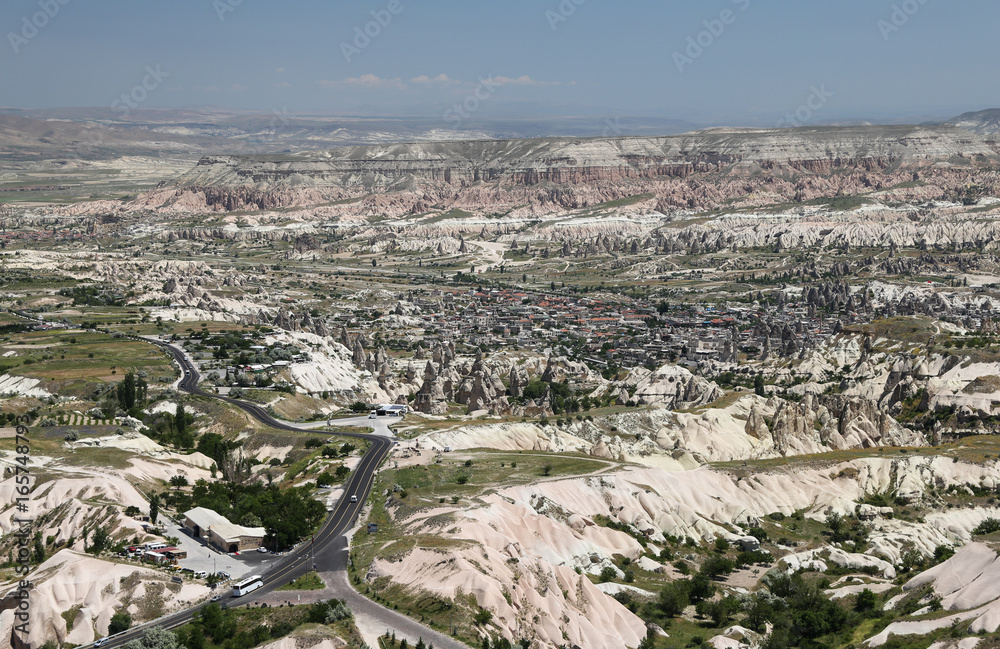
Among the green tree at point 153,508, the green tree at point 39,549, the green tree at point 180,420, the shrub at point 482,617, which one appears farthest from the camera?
the green tree at point 180,420

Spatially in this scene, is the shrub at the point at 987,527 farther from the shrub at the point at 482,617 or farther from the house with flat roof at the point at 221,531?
the house with flat roof at the point at 221,531

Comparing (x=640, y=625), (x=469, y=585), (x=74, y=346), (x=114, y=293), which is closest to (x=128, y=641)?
(x=469, y=585)

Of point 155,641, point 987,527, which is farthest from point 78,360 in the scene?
point 987,527

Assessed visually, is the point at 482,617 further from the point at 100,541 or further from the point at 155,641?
the point at 100,541

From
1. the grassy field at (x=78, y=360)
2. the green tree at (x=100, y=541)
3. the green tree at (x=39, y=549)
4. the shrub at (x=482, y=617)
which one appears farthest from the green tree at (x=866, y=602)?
the grassy field at (x=78, y=360)

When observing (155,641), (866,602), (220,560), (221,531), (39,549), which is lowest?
(866,602)

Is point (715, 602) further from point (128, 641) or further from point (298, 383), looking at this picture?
point (298, 383)
